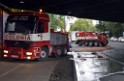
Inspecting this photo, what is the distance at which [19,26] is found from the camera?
2370cm

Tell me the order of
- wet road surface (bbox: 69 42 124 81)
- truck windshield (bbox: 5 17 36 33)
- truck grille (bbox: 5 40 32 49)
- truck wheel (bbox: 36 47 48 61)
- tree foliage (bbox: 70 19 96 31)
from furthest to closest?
1. tree foliage (bbox: 70 19 96 31)
2. truck wheel (bbox: 36 47 48 61)
3. truck windshield (bbox: 5 17 36 33)
4. truck grille (bbox: 5 40 32 49)
5. wet road surface (bbox: 69 42 124 81)

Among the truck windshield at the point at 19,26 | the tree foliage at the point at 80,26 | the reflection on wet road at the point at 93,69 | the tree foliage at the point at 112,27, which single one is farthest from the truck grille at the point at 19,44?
the tree foliage at the point at 80,26

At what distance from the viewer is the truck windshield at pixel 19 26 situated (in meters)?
23.4

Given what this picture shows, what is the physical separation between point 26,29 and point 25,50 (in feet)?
4.61

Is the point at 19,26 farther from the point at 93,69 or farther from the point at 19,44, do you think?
Result: the point at 93,69

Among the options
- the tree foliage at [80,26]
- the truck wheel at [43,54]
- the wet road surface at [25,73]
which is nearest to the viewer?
the wet road surface at [25,73]

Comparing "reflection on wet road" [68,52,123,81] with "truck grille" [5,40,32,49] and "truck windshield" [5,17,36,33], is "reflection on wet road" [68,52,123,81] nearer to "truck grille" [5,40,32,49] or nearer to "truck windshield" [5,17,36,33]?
"truck grille" [5,40,32,49]

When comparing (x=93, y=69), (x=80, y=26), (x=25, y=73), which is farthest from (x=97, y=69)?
(x=80, y=26)

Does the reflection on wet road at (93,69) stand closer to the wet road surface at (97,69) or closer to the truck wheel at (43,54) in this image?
the wet road surface at (97,69)

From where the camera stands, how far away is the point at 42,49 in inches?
961

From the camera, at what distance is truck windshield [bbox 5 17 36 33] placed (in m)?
23.4

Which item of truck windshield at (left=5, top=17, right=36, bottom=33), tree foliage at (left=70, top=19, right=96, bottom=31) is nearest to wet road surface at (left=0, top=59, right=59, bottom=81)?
truck windshield at (left=5, top=17, right=36, bottom=33)

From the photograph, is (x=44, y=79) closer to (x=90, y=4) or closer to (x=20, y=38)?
(x=20, y=38)

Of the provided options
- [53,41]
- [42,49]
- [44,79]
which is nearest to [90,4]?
[53,41]
